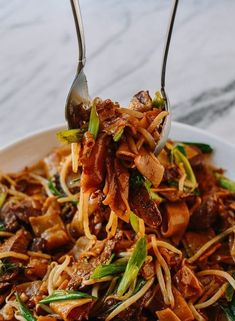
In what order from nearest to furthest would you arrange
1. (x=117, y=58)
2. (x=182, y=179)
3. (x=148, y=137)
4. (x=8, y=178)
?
(x=148, y=137) → (x=182, y=179) → (x=8, y=178) → (x=117, y=58)

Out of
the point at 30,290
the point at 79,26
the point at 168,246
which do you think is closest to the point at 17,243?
the point at 30,290

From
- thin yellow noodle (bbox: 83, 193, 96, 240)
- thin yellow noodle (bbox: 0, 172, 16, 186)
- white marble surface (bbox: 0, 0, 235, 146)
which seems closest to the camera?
thin yellow noodle (bbox: 83, 193, 96, 240)

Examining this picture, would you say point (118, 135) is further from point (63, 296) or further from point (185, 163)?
point (185, 163)

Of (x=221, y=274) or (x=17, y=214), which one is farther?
(x=17, y=214)

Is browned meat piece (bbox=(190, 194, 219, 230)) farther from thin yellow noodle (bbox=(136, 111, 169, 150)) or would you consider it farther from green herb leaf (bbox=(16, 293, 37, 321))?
green herb leaf (bbox=(16, 293, 37, 321))

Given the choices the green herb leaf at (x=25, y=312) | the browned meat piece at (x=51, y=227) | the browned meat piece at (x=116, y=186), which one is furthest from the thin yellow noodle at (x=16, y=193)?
the browned meat piece at (x=116, y=186)

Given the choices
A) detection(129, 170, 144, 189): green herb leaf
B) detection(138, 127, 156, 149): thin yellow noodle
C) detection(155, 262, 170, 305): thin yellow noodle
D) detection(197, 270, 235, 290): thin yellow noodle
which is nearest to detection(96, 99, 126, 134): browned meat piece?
detection(138, 127, 156, 149): thin yellow noodle

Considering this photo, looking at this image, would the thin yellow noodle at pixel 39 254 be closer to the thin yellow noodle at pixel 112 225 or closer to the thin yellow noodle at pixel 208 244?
the thin yellow noodle at pixel 112 225
